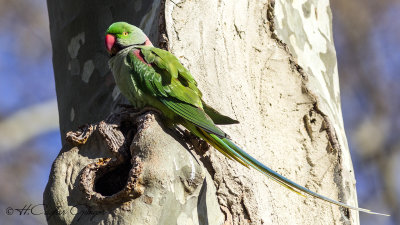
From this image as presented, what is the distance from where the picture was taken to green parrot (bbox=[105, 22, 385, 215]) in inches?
95.3

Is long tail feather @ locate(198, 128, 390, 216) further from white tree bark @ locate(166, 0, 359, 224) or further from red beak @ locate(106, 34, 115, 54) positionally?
red beak @ locate(106, 34, 115, 54)

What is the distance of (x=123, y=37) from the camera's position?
297cm

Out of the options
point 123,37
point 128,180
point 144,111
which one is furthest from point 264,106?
point 128,180

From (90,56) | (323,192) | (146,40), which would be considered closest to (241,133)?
(323,192)

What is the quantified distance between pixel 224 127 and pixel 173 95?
10.8 inches

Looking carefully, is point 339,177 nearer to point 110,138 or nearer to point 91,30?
point 110,138

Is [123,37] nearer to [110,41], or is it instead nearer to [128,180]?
[110,41]

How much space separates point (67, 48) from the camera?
354 cm

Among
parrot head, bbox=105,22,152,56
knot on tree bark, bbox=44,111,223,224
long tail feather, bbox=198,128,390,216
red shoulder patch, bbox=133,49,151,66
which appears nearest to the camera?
knot on tree bark, bbox=44,111,223,224

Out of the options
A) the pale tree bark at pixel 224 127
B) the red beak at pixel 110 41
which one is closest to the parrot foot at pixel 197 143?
the pale tree bark at pixel 224 127

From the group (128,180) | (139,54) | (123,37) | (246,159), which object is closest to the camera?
(128,180)

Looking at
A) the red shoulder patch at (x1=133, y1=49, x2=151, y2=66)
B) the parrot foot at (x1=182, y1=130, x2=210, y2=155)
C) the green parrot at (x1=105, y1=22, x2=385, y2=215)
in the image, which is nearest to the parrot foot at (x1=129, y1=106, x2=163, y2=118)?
the green parrot at (x1=105, y1=22, x2=385, y2=215)

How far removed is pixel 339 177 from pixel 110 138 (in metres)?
1.19

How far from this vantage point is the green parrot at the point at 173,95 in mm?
2422
